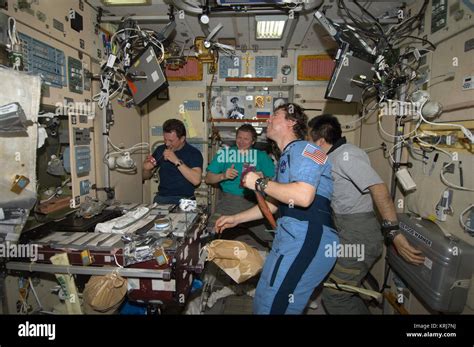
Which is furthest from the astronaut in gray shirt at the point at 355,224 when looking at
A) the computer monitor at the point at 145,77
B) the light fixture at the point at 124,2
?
the light fixture at the point at 124,2

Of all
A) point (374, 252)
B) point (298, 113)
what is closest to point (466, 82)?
point (298, 113)

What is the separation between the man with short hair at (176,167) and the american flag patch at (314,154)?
1.85 metres

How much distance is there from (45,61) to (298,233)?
8.09 feet

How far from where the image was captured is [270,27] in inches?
119

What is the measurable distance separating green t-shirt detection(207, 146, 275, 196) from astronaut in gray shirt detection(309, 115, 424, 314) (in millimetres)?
1169

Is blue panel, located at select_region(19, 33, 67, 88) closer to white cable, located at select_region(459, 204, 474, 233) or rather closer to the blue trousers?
the blue trousers

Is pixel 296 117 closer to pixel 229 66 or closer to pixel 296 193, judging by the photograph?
pixel 296 193

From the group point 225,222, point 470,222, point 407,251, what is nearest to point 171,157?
point 225,222

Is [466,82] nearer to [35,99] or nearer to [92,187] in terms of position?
[35,99]

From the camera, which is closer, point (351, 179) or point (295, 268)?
point (295, 268)

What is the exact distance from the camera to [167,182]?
132 inches

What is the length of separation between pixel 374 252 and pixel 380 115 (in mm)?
1590

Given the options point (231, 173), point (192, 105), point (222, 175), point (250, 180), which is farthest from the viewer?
point (192, 105)

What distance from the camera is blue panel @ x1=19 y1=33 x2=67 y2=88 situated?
1.90 metres
